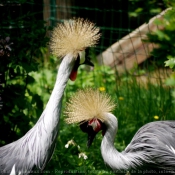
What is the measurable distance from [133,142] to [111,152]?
14 cm

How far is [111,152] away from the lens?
2789mm

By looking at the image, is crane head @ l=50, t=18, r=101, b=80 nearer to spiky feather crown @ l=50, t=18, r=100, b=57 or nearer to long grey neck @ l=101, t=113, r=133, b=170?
spiky feather crown @ l=50, t=18, r=100, b=57

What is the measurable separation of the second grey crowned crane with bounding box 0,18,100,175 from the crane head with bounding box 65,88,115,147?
210 millimetres

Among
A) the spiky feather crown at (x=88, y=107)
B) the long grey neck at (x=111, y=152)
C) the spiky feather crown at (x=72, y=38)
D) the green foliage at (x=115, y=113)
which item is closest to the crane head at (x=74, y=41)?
the spiky feather crown at (x=72, y=38)

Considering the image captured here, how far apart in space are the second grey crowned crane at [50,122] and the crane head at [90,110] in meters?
0.21

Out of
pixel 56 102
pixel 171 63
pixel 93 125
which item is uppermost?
pixel 171 63

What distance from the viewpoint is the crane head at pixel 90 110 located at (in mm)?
2805

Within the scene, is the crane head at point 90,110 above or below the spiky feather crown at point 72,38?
below

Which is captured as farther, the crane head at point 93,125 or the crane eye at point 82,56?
the crane head at point 93,125

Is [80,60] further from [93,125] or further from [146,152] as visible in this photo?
[146,152]

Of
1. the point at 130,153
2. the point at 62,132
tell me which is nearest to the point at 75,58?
the point at 130,153

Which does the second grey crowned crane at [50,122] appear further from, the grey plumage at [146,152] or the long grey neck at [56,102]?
the grey plumage at [146,152]

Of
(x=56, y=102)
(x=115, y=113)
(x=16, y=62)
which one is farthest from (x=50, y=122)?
(x=115, y=113)

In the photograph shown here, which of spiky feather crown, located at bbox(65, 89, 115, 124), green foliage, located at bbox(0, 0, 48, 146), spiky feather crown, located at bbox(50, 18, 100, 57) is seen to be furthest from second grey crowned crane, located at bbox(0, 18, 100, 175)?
green foliage, located at bbox(0, 0, 48, 146)
